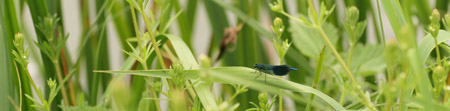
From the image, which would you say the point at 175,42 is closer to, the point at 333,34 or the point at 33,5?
the point at 33,5

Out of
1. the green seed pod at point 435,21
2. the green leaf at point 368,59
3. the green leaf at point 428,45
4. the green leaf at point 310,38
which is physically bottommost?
the green leaf at point 368,59

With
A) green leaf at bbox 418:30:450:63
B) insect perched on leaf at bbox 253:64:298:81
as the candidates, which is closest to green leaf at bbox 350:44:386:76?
green leaf at bbox 418:30:450:63

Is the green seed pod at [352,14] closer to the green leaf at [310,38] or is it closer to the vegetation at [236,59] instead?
the vegetation at [236,59]

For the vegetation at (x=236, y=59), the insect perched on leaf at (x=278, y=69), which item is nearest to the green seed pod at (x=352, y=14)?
the vegetation at (x=236, y=59)

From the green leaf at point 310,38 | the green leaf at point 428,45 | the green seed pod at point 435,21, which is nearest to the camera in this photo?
the green seed pod at point 435,21

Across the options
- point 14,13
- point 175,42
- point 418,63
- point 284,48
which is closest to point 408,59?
point 418,63

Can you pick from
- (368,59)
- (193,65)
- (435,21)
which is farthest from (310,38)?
(435,21)

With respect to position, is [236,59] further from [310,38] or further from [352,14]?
[352,14]

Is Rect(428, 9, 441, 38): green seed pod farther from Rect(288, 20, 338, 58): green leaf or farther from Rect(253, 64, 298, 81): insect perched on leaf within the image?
Rect(288, 20, 338, 58): green leaf
